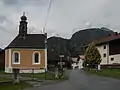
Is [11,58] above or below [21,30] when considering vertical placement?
below

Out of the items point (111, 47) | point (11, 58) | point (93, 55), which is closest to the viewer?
point (11, 58)

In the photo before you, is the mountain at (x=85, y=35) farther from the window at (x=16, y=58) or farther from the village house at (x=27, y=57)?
the window at (x=16, y=58)

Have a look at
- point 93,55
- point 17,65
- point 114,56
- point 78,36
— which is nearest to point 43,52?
point 17,65

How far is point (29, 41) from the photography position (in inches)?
2175

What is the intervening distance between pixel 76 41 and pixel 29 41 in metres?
73.0

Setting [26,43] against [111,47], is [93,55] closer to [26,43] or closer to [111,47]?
[111,47]

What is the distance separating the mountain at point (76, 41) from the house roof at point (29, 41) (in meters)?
43.8

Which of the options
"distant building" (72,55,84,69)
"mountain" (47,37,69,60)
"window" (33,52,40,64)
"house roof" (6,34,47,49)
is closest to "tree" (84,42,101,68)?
"house roof" (6,34,47,49)

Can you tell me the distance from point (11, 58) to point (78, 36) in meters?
72.5

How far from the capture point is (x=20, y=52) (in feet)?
175

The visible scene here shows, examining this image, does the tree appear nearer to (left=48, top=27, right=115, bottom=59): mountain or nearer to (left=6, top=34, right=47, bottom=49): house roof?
(left=6, top=34, right=47, bottom=49): house roof

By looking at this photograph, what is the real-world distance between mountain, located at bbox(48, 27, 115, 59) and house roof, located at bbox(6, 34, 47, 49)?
43792 millimetres

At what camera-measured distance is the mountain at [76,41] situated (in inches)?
4153

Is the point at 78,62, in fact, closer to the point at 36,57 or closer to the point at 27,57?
the point at 36,57
